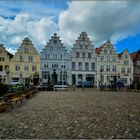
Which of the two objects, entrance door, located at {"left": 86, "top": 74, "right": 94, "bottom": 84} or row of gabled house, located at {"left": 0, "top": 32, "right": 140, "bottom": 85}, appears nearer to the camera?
row of gabled house, located at {"left": 0, "top": 32, "right": 140, "bottom": 85}

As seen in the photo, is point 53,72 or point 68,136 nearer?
point 68,136

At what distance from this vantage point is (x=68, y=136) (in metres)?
6.45

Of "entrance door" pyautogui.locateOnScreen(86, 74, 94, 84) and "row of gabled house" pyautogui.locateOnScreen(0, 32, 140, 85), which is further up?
"row of gabled house" pyautogui.locateOnScreen(0, 32, 140, 85)

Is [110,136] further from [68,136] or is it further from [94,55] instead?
[94,55]

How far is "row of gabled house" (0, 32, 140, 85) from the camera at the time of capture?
2247 inches

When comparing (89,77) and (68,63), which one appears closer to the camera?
(68,63)

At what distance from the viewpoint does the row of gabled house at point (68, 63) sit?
2247 inches

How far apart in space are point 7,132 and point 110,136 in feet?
9.96

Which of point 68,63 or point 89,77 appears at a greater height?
point 68,63

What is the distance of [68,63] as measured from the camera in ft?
195

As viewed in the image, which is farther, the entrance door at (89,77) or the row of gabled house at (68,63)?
the entrance door at (89,77)

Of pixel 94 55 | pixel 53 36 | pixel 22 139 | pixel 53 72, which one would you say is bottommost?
pixel 22 139

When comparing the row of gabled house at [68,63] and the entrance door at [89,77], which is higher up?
the row of gabled house at [68,63]

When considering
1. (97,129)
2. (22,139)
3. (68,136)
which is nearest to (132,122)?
(97,129)
